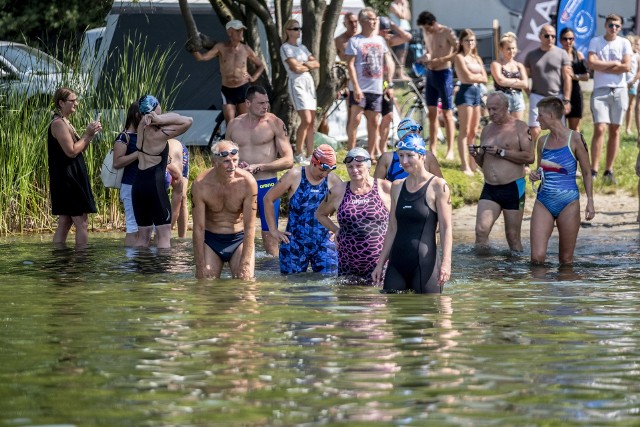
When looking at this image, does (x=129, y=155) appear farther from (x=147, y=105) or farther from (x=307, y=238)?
(x=307, y=238)

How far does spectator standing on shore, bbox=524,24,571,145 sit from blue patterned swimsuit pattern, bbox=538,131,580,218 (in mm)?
4839

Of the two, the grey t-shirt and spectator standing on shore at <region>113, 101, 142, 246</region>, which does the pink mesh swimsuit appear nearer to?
spectator standing on shore at <region>113, 101, 142, 246</region>

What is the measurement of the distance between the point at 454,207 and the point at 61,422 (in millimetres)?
11862

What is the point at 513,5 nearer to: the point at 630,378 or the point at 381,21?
the point at 381,21

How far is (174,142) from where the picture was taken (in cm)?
1484

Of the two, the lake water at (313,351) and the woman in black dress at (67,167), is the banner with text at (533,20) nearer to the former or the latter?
the woman in black dress at (67,167)

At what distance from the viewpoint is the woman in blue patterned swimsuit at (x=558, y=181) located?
12.9 m

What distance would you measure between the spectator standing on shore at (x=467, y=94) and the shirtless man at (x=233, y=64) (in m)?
2.80

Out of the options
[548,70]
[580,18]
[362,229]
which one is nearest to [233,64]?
[548,70]

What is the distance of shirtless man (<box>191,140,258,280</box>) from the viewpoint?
1137 centimetres

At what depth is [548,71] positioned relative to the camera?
1792 cm

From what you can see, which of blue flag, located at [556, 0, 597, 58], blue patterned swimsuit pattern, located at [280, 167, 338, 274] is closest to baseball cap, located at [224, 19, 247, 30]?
blue flag, located at [556, 0, 597, 58]

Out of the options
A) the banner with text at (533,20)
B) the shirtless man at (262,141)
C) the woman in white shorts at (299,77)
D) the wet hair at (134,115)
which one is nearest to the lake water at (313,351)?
the shirtless man at (262,141)

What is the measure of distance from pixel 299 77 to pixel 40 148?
3.70 metres
